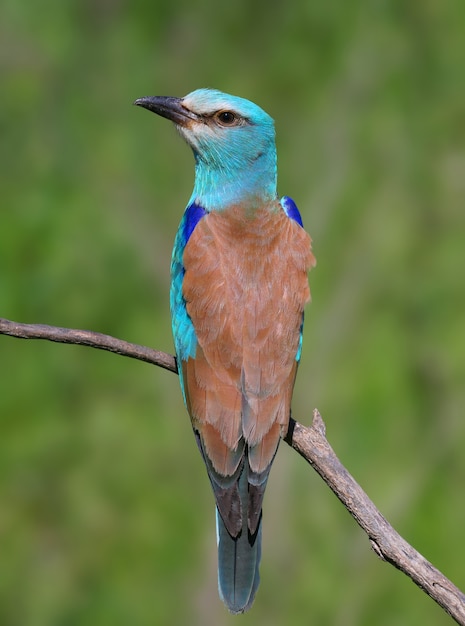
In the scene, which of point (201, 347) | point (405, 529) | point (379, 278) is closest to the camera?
point (201, 347)

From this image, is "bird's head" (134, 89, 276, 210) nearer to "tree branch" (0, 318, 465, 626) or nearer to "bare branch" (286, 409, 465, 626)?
"tree branch" (0, 318, 465, 626)

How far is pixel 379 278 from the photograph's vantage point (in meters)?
4.09

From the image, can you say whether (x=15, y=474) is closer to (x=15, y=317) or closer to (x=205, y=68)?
(x=15, y=317)

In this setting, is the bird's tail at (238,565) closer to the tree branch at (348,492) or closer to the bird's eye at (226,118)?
the tree branch at (348,492)

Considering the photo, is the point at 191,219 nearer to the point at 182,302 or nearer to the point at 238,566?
the point at 182,302

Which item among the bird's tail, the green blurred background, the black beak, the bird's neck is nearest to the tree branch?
the bird's tail

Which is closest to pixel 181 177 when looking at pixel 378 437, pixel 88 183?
pixel 88 183

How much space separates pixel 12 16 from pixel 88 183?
82 centimetres

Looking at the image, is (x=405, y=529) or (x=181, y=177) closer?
(x=405, y=529)

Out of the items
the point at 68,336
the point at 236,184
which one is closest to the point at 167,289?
the point at 236,184

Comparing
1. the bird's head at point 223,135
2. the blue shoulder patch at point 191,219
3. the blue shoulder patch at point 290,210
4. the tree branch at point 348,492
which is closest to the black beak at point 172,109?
the bird's head at point 223,135

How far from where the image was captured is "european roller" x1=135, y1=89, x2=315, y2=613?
8.17 feet

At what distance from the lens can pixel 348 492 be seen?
2.27 meters

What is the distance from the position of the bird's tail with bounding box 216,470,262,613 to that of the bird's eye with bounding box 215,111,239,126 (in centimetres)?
118
